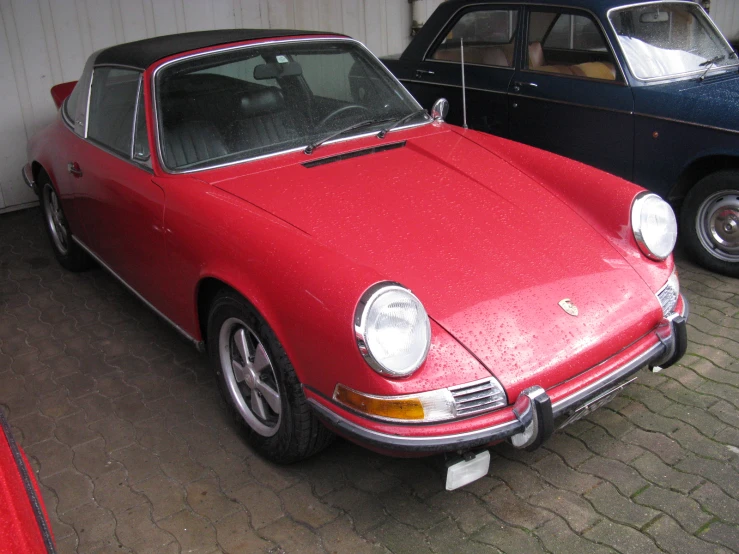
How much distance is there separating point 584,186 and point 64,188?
113 inches

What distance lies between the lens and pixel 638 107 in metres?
4.39

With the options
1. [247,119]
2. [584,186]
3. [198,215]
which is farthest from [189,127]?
[584,186]

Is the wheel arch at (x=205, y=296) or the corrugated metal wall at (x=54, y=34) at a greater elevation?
the corrugated metal wall at (x=54, y=34)

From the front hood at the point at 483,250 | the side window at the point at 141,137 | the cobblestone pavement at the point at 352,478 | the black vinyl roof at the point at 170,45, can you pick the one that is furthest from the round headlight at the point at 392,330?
the black vinyl roof at the point at 170,45

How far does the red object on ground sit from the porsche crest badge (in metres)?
1.69

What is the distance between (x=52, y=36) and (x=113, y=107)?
2669 mm

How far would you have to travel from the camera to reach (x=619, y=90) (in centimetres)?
448

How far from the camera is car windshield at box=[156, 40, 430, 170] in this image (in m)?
3.22

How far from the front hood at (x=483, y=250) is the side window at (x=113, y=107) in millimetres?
820

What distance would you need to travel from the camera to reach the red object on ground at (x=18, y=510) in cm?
152

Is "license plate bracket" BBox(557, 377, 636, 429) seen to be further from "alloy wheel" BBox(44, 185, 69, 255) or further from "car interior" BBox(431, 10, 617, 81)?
"alloy wheel" BBox(44, 185, 69, 255)

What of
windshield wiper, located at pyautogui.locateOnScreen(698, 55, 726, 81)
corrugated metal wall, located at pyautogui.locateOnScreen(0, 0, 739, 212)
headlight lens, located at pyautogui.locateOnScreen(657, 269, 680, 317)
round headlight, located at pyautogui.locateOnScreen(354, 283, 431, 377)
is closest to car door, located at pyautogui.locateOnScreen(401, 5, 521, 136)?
windshield wiper, located at pyautogui.locateOnScreen(698, 55, 726, 81)

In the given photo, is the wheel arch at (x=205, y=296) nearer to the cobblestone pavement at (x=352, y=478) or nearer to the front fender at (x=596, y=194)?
the cobblestone pavement at (x=352, y=478)

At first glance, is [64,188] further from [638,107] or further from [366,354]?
[638,107]
